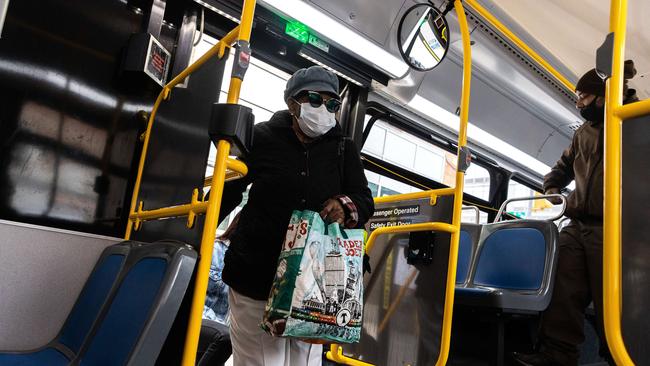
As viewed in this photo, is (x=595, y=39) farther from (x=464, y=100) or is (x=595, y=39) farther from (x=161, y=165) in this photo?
(x=161, y=165)

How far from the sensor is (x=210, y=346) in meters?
2.56

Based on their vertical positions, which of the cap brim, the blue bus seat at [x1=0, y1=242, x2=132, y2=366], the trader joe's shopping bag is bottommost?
the blue bus seat at [x1=0, y1=242, x2=132, y2=366]

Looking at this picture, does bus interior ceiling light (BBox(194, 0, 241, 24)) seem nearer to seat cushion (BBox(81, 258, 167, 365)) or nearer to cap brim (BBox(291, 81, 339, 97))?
cap brim (BBox(291, 81, 339, 97))

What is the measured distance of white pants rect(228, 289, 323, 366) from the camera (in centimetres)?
169

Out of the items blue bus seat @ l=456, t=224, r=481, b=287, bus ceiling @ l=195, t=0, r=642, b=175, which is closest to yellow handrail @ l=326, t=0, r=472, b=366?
bus ceiling @ l=195, t=0, r=642, b=175

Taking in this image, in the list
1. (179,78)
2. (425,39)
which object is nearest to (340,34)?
(425,39)

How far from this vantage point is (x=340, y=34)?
12.2 ft

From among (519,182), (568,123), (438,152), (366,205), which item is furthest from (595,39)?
(366,205)

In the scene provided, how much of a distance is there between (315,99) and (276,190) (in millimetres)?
383

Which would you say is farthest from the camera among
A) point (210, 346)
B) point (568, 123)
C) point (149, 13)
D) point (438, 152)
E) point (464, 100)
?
point (568, 123)

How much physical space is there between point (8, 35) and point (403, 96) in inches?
124

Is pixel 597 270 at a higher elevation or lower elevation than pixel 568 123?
lower

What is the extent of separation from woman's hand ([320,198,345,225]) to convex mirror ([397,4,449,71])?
188 centimetres

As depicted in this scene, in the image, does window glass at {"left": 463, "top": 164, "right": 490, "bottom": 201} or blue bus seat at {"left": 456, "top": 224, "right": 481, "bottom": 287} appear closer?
blue bus seat at {"left": 456, "top": 224, "right": 481, "bottom": 287}
